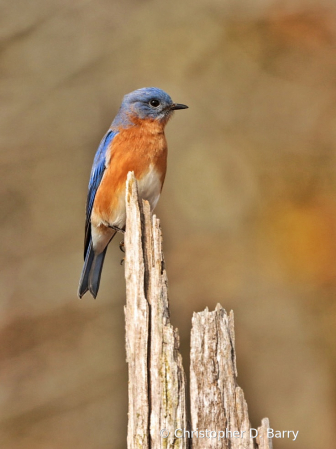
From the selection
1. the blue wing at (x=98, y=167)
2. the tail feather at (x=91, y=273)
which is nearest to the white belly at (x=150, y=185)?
the blue wing at (x=98, y=167)

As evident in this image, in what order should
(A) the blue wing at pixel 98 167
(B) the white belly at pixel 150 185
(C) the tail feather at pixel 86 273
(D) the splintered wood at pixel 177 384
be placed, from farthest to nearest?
(C) the tail feather at pixel 86 273, (A) the blue wing at pixel 98 167, (B) the white belly at pixel 150 185, (D) the splintered wood at pixel 177 384

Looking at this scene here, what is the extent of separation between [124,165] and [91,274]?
45.9 inches

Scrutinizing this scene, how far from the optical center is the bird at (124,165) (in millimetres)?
4945

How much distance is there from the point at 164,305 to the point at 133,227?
1.80ft

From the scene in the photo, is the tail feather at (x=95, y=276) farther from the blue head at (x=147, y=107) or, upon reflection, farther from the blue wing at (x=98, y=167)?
the blue head at (x=147, y=107)

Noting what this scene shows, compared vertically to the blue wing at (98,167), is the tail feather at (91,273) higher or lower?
lower

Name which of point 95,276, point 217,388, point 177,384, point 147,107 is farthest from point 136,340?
point 147,107

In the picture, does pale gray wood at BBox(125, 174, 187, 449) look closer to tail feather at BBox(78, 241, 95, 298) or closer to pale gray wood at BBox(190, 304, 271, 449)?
pale gray wood at BBox(190, 304, 271, 449)

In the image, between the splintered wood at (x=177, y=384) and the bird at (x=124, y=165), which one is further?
the bird at (x=124, y=165)

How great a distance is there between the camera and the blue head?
5.24 metres

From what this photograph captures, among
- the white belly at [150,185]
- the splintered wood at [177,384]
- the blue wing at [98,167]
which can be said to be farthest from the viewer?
the blue wing at [98,167]

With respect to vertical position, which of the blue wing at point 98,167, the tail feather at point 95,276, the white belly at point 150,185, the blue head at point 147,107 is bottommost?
the tail feather at point 95,276

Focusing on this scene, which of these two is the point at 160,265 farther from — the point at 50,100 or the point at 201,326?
the point at 50,100

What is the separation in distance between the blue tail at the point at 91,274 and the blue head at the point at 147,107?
1258 mm
